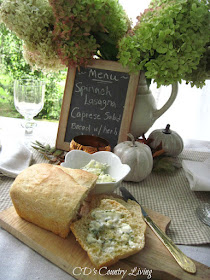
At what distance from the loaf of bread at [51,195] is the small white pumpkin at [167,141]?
57 centimetres

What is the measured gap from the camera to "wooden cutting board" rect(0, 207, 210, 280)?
756mm

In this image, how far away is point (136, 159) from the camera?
4.03 ft

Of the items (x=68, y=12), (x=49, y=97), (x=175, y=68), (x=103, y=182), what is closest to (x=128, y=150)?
(x=103, y=182)

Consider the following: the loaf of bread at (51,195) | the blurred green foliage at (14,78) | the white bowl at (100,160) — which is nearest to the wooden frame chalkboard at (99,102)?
the white bowl at (100,160)

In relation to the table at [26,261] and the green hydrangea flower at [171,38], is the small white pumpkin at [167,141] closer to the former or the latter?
the green hydrangea flower at [171,38]

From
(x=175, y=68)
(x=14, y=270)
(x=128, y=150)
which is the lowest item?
(x=14, y=270)

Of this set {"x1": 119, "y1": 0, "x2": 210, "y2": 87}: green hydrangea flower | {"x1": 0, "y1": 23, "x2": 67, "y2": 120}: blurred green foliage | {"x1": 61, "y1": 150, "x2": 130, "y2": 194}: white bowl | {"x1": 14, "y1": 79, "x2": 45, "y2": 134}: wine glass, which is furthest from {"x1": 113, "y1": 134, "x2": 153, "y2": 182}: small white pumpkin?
{"x1": 0, "y1": 23, "x2": 67, "y2": 120}: blurred green foliage

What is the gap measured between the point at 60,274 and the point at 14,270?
12cm

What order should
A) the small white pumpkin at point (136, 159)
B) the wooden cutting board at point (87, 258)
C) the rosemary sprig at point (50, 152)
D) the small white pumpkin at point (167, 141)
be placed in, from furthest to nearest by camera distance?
the small white pumpkin at point (167, 141) → the rosemary sprig at point (50, 152) → the small white pumpkin at point (136, 159) → the wooden cutting board at point (87, 258)

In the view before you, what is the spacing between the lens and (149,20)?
3.93 feet

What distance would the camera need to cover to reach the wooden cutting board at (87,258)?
0.76 meters

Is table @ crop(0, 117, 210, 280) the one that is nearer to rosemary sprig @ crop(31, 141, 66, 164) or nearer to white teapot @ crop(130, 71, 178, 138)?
rosemary sprig @ crop(31, 141, 66, 164)

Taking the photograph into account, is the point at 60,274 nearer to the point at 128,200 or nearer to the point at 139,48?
the point at 128,200

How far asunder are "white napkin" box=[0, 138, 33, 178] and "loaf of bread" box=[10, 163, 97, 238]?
9.8 inches
